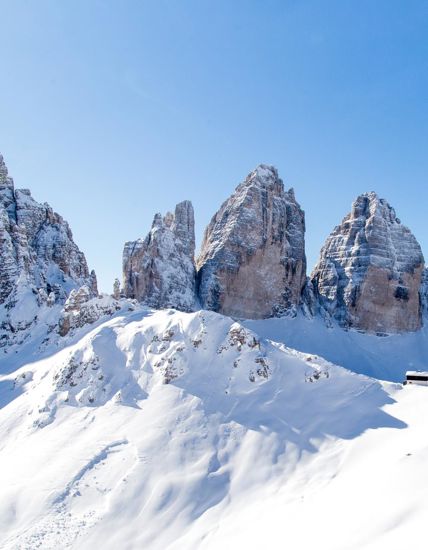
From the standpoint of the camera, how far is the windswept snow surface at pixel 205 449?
21.5 metres

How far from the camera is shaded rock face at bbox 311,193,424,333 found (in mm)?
98750

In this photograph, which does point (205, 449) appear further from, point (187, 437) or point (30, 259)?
point (30, 259)

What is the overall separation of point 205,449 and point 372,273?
7805 centimetres

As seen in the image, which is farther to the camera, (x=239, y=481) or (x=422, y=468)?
(x=239, y=481)

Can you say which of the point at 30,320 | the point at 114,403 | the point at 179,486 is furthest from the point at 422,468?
the point at 30,320

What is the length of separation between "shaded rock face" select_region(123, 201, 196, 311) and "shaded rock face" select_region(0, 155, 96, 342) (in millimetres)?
7496

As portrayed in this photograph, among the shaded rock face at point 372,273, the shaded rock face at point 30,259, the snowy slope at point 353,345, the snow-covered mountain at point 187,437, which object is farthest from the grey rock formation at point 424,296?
the snow-covered mountain at point 187,437

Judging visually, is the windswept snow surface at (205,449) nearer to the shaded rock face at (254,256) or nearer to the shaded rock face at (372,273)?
the shaded rock face at (254,256)

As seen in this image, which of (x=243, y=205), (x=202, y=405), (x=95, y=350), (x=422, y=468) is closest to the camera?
(x=422, y=468)

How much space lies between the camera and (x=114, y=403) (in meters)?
33.1

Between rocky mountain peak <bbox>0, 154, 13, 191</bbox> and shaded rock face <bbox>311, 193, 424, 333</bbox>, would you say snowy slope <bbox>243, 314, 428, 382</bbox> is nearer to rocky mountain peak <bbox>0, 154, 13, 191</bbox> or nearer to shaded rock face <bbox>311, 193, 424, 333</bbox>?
shaded rock face <bbox>311, 193, 424, 333</bbox>

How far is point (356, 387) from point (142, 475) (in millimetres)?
13946

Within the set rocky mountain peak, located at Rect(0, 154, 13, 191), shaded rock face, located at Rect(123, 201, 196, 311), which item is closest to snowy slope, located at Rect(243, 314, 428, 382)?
shaded rock face, located at Rect(123, 201, 196, 311)

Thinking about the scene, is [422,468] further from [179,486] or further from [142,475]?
[142,475]
